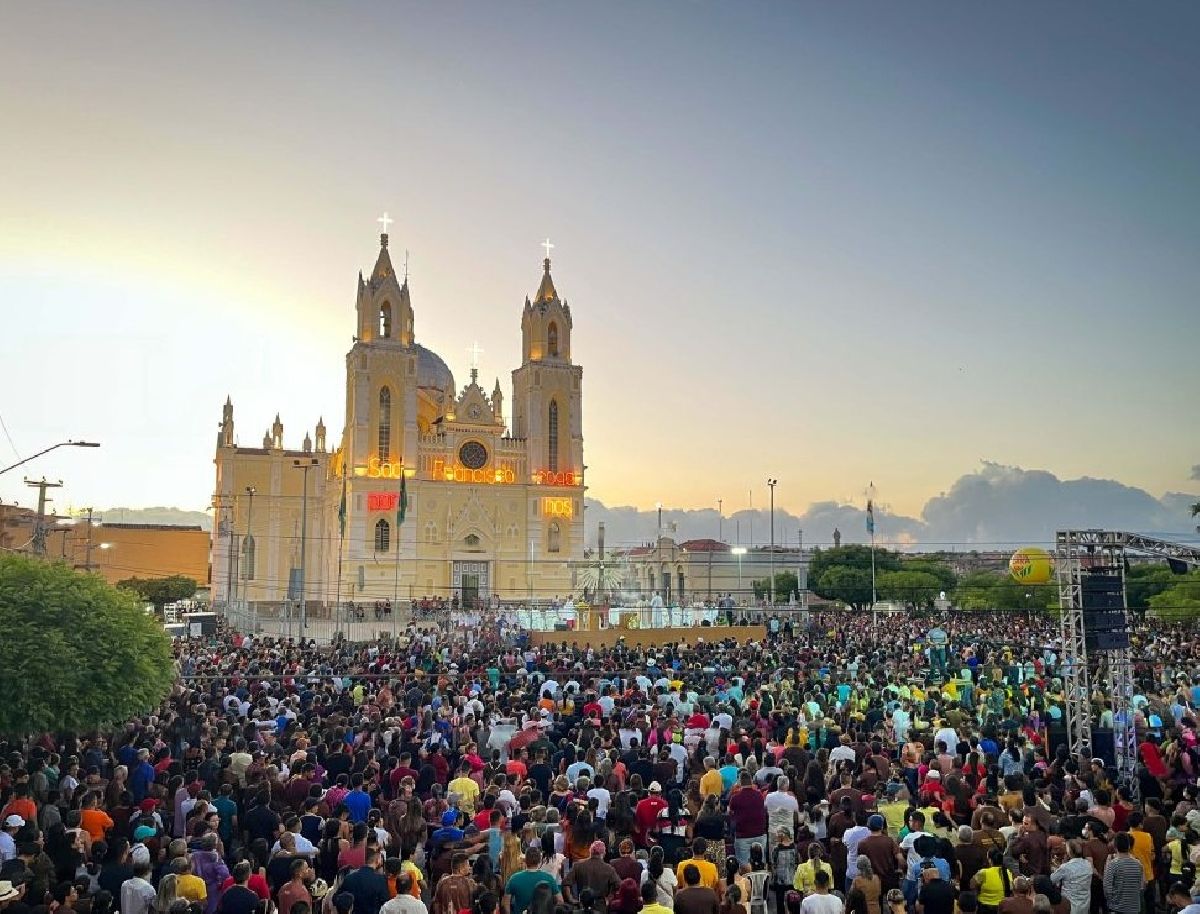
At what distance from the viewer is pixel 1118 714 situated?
14.5 m

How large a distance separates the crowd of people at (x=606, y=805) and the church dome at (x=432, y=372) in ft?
176

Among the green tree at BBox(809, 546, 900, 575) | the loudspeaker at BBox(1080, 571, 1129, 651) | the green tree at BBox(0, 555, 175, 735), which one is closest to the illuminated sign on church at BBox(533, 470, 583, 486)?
the green tree at BBox(809, 546, 900, 575)

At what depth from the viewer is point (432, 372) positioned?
7494 centimetres

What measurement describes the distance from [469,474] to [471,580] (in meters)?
6.89

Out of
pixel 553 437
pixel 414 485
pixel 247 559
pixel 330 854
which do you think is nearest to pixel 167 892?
pixel 330 854

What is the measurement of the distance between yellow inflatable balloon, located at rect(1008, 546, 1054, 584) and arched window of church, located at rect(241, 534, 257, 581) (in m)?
51.8

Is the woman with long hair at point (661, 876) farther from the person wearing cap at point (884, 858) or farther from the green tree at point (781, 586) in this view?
the green tree at point (781, 586)

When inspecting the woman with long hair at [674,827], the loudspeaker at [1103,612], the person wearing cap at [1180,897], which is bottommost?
the woman with long hair at [674,827]

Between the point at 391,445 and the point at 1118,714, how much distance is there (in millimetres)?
54039

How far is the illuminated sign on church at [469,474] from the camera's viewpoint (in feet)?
214

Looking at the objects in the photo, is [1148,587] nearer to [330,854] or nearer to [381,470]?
[381,470]

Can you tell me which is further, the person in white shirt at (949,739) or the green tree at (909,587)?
the green tree at (909,587)

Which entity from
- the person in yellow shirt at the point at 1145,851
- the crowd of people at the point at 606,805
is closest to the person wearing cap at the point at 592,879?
the crowd of people at the point at 606,805

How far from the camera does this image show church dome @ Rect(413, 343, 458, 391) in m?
74.0
